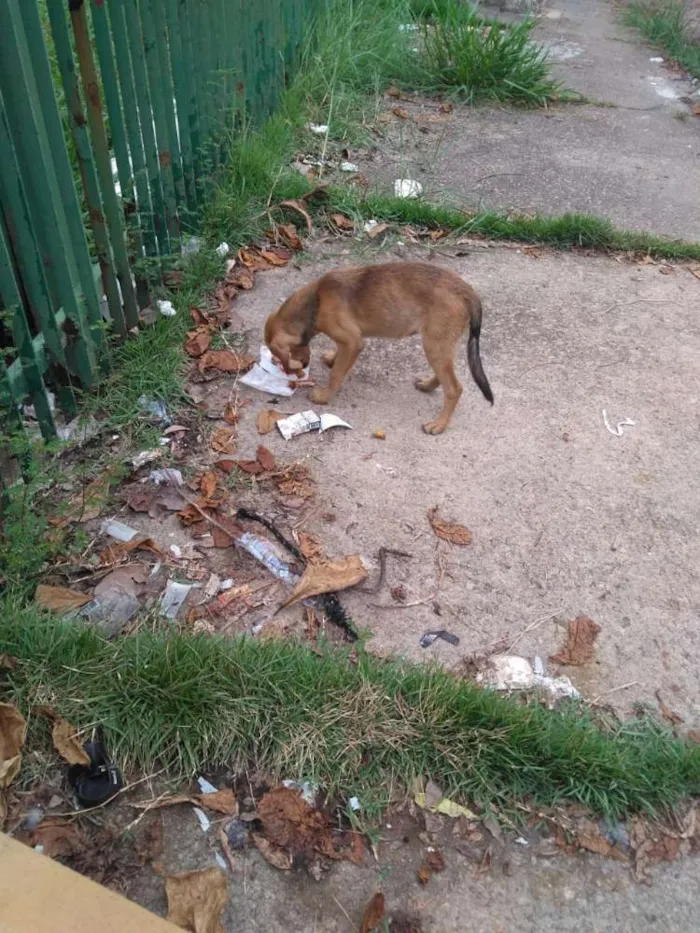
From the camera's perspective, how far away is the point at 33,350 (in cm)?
301

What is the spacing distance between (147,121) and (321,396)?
161 centimetres

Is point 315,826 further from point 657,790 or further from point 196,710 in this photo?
point 657,790

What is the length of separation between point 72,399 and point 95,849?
191 centimetres

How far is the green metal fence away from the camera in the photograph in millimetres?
2834

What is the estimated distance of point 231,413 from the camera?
3.66 meters

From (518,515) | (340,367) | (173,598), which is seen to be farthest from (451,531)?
(173,598)

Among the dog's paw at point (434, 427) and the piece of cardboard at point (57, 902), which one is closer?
the piece of cardboard at point (57, 902)

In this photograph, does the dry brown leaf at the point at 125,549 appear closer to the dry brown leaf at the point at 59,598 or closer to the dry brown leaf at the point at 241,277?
the dry brown leaf at the point at 59,598

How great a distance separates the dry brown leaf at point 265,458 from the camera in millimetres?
3379

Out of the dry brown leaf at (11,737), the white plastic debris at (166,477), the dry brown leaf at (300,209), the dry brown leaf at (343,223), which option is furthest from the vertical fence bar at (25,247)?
the dry brown leaf at (343,223)

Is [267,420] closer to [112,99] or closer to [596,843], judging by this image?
[112,99]

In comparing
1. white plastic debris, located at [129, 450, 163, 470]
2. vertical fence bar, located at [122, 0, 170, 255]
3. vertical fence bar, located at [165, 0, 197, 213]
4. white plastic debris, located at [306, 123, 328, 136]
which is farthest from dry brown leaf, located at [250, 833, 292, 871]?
white plastic debris, located at [306, 123, 328, 136]

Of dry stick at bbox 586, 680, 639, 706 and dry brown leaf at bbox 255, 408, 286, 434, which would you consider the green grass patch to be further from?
dry stick at bbox 586, 680, 639, 706

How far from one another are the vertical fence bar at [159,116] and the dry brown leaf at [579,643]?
296 cm
